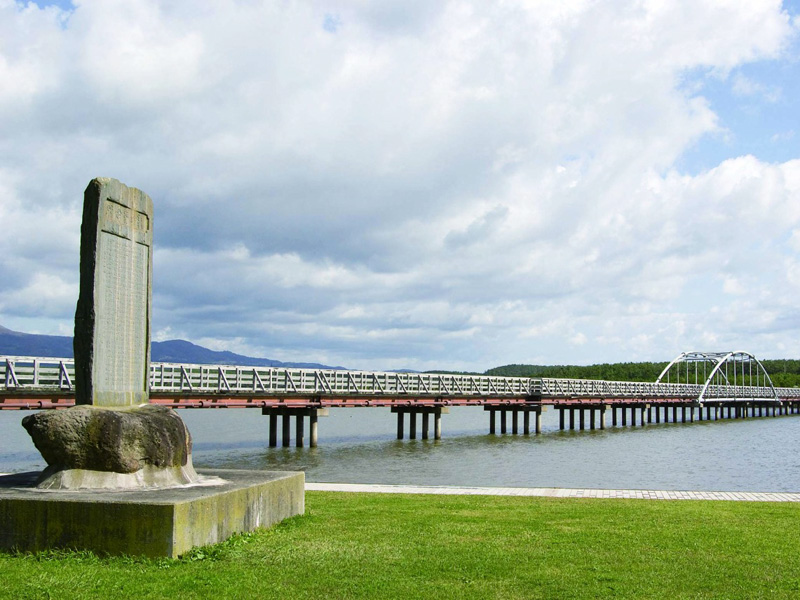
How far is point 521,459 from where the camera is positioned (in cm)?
3678

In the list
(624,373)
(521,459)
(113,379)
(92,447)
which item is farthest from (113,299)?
(624,373)

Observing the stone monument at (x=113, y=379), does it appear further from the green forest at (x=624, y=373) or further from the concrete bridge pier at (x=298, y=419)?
the green forest at (x=624, y=373)

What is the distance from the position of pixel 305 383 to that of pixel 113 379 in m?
30.1

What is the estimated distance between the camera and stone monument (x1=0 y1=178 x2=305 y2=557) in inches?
353

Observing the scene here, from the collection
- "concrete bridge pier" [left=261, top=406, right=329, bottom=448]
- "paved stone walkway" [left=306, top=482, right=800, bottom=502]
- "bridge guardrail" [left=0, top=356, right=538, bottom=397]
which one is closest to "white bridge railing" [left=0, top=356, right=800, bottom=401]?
"bridge guardrail" [left=0, top=356, right=538, bottom=397]

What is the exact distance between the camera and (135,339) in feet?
39.4

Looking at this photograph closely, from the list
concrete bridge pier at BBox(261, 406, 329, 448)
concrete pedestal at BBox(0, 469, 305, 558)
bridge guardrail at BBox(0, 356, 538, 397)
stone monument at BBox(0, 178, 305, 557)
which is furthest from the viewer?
concrete bridge pier at BBox(261, 406, 329, 448)

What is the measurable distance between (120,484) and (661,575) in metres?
6.65

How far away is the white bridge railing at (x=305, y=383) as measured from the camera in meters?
28.3

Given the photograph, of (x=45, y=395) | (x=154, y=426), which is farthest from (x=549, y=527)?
(x=45, y=395)

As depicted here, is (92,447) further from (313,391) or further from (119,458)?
(313,391)

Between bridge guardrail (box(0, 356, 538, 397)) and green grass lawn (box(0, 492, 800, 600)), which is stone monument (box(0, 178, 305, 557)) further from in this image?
bridge guardrail (box(0, 356, 538, 397))

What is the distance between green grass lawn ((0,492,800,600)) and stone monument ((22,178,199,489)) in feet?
5.41

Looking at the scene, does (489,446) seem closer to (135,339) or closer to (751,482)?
(751,482)
